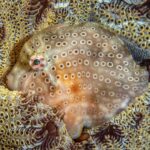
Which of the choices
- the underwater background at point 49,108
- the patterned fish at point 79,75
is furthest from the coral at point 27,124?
the patterned fish at point 79,75

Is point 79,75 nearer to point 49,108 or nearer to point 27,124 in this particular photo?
point 49,108

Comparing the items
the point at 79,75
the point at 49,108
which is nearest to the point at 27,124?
the point at 49,108

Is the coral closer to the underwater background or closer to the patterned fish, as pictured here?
the underwater background

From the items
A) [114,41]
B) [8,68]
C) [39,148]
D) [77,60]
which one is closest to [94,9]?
[114,41]

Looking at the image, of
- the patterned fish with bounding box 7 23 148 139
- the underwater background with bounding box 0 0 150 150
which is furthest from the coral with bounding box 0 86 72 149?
the patterned fish with bounding box 7 23 148 139

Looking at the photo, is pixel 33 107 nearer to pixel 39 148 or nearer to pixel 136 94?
pixel 39 148
